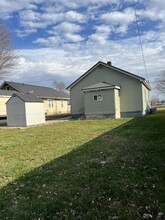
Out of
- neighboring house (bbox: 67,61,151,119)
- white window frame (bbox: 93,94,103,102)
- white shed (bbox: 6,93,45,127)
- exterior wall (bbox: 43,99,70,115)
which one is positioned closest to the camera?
white shed (bbox: 6,93,45,127)

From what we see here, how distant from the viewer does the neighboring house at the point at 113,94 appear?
888 inches

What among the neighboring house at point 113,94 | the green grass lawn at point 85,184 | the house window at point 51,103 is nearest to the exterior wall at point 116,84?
the neighboring house at point 113,94

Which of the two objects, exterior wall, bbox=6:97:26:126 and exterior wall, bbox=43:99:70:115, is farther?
exterior wall, bbox=43:99:70:115

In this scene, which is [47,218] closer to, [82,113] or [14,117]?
[14,117]

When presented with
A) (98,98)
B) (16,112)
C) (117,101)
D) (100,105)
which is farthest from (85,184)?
(117,101)

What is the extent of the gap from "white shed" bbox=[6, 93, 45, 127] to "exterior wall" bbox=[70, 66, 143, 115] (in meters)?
5.88

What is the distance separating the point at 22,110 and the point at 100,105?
7.17 meters

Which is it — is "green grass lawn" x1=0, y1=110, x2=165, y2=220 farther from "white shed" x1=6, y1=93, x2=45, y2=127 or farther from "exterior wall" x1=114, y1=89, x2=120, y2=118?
"exterior wall" x1=114, y1=89, x2=120, y2=118

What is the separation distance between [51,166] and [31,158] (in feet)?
4.35

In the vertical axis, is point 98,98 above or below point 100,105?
above

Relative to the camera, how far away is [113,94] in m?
22.3

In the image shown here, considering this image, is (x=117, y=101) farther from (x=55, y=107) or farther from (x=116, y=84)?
(x=55, y=107)

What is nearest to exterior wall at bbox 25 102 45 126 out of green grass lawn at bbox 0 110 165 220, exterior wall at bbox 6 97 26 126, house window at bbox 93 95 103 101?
exterior wall at bbox 6 97 26 126

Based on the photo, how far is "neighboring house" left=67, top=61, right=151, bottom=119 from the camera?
2256cm
